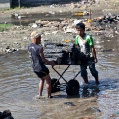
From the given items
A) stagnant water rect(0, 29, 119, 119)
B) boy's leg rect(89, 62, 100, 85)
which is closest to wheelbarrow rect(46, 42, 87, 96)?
stagnant water rect(0, 29, 119, 119)

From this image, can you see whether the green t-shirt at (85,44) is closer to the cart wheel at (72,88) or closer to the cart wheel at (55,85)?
the cart wheel at (72,88)

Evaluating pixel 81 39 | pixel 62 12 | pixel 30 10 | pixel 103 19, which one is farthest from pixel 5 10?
pixel 81 39

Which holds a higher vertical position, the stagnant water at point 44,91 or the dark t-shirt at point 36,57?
the dark t-shirt at point 36,57

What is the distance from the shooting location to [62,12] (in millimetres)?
35594

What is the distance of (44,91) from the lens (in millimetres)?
11820

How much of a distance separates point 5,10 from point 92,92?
1053 inches

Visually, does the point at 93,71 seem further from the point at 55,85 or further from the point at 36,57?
the point at 36,57

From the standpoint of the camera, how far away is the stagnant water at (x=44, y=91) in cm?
994

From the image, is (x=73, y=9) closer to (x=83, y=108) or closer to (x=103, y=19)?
(x=103, y=19)

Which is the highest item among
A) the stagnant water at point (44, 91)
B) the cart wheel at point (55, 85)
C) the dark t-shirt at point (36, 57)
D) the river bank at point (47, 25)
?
the dark t-shirt at point (36, 57)

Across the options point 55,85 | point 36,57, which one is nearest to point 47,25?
point 55,85

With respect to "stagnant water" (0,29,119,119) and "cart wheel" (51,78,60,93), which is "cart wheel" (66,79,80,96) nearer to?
"stagnant water" (0,29,119,119)

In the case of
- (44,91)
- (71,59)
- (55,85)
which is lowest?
(44,91)

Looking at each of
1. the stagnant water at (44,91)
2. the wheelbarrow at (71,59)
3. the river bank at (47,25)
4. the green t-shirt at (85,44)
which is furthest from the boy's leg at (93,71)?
the river bank at (47,25)
